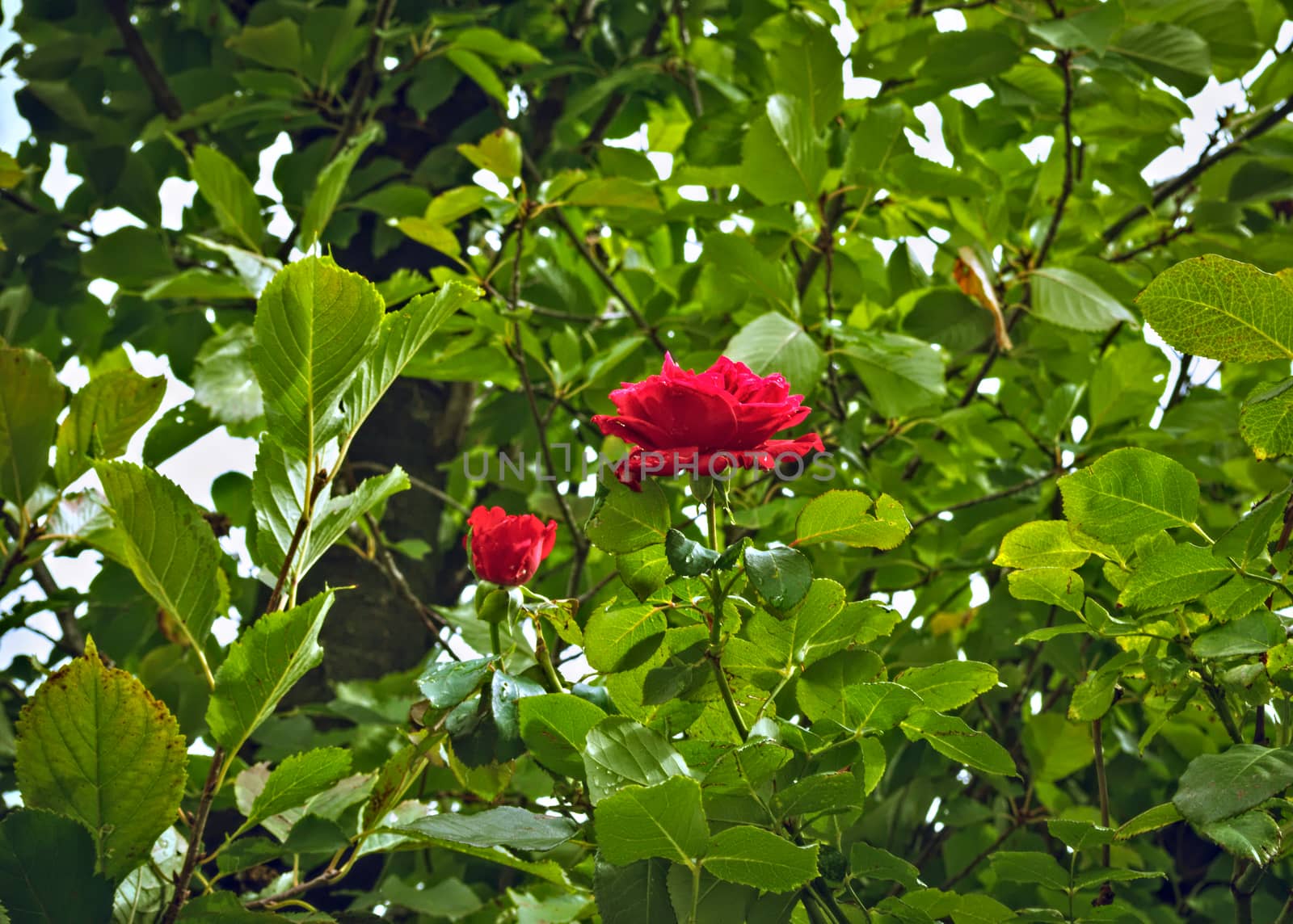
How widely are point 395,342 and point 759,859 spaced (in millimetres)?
295

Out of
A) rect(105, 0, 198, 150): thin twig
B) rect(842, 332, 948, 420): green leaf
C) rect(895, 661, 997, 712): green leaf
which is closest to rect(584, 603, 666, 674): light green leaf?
rect(895, 661, 997, 712): green leaf

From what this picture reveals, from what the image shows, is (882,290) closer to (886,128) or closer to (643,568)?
(886,128)

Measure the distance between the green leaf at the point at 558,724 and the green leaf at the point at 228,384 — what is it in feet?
2.03

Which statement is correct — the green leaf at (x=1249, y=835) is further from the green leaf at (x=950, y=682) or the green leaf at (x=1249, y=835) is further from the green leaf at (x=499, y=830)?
the green leaf at (x=499, y=830)

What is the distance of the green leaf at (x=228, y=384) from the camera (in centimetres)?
100

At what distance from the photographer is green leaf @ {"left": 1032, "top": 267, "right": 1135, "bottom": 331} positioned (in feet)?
3.20

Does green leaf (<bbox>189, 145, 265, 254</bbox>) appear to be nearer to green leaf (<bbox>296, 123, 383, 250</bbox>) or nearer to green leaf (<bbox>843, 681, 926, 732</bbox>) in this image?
green leaf (<bbox>296, 123, 383, 250</bbox>)

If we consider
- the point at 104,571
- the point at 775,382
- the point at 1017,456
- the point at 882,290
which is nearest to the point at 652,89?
the point at 882,290

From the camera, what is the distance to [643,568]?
481 millimetres

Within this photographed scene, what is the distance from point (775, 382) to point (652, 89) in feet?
3.56

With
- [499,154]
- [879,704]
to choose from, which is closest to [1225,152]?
[499,154]

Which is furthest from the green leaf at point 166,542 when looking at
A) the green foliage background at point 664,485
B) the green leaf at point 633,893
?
the green leaf at point 633,893

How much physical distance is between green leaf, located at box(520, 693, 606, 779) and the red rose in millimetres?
100

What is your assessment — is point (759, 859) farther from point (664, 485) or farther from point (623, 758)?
point (664, 485)
